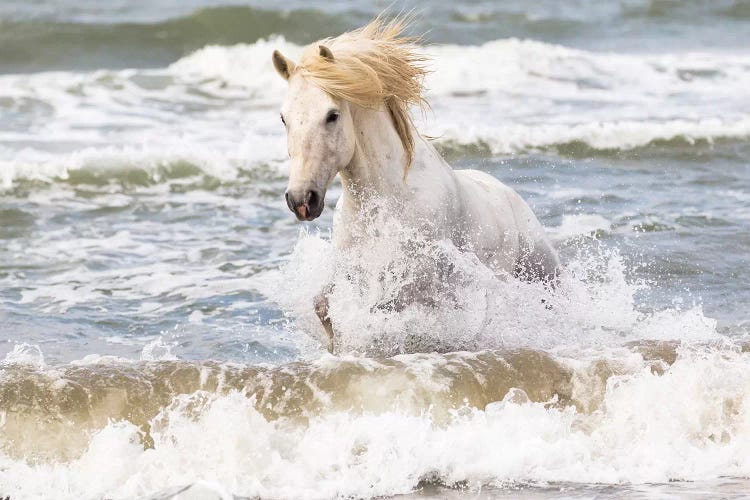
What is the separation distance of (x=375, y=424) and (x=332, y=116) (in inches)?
54.1

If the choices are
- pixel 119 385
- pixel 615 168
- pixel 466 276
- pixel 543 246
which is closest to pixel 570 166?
pixel 615 168

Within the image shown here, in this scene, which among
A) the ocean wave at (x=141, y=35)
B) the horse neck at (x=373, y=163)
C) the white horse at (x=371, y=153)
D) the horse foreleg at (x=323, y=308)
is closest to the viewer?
the white horse at (x=371, y=153)

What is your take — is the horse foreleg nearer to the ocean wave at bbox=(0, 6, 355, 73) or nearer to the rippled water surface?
the rippled water surface

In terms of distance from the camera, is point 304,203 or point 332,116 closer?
point 304,203

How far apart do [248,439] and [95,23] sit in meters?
17.6

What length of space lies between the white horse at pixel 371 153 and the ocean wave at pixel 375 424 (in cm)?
66

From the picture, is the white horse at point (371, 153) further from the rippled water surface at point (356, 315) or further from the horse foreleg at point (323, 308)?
the rippled water surface at point (356, 315)

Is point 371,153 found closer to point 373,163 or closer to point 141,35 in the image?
point 373,163

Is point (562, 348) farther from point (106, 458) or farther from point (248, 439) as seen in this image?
point (106, 458)

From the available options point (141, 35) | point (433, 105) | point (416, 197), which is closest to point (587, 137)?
point (433, 105)

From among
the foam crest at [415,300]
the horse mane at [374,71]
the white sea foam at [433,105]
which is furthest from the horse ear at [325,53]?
the white sea foam at [433,105]

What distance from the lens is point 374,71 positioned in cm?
588

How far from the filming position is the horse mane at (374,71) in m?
5.73

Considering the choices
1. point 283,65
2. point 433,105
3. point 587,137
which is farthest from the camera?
point 433,105
